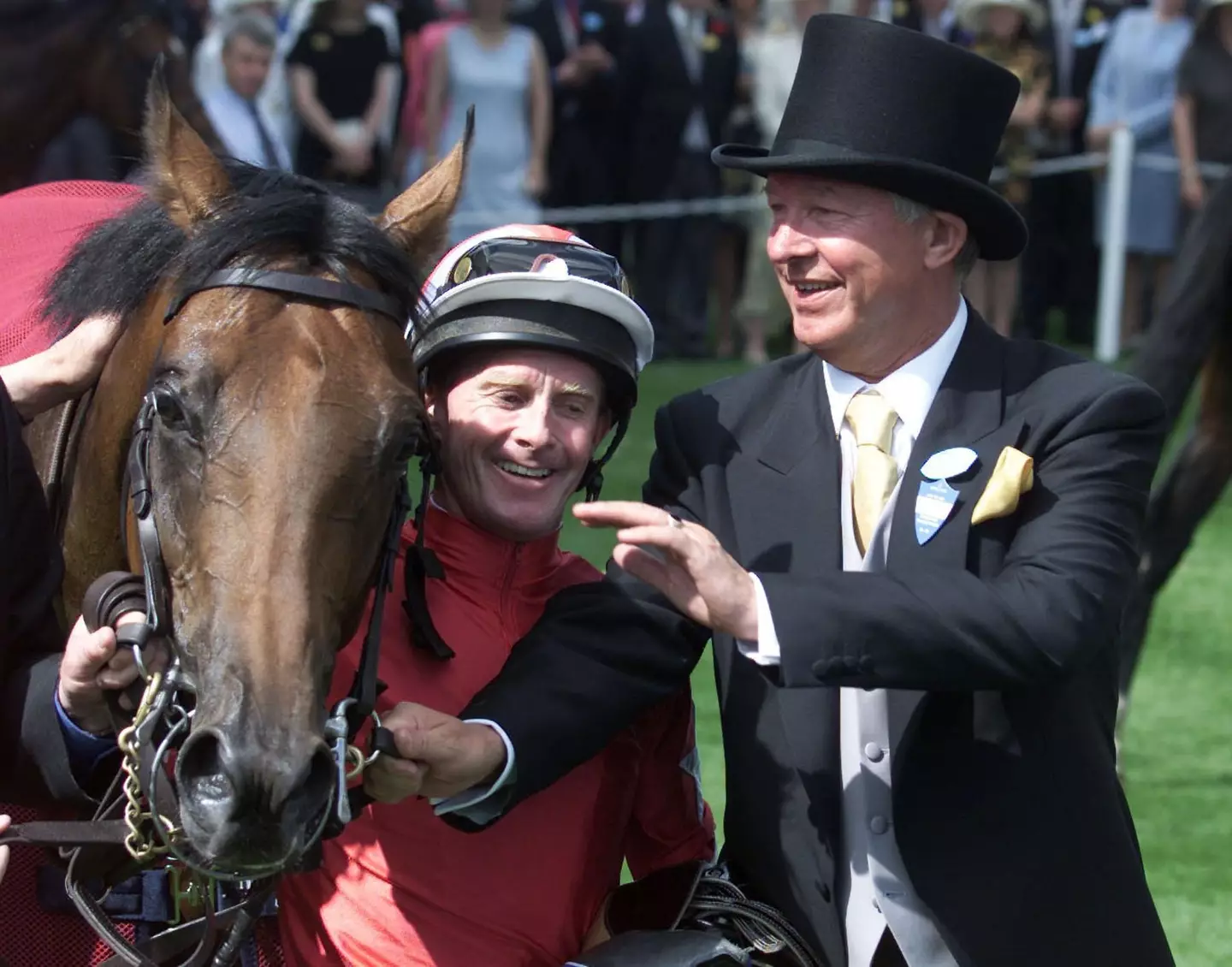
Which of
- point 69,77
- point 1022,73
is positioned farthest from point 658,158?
point 69,77

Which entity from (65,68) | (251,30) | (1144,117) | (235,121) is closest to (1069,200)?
(1144,117)

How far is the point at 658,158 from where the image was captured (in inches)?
574

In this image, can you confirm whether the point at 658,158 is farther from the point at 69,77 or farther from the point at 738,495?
the point at 738,495

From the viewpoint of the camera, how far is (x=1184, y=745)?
7.47 m

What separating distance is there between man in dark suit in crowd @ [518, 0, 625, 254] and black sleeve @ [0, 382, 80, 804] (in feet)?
36.8

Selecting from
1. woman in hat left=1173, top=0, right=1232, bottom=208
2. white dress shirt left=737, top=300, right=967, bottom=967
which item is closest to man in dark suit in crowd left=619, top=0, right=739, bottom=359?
woman in hat left=1173, top=0, right=1232, bottom=208

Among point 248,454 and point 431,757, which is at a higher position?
point 248,454

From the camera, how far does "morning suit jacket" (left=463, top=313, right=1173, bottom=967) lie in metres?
3.22

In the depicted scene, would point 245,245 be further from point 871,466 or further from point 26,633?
point 871,466

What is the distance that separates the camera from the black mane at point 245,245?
10.6ft

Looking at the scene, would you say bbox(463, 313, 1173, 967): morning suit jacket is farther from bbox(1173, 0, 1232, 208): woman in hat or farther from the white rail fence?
bbox(1173, 0, 1232, 208): woman in hat

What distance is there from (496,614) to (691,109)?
1126 centimetres

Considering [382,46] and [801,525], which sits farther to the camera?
[382,46]

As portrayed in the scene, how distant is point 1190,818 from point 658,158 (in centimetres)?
870
